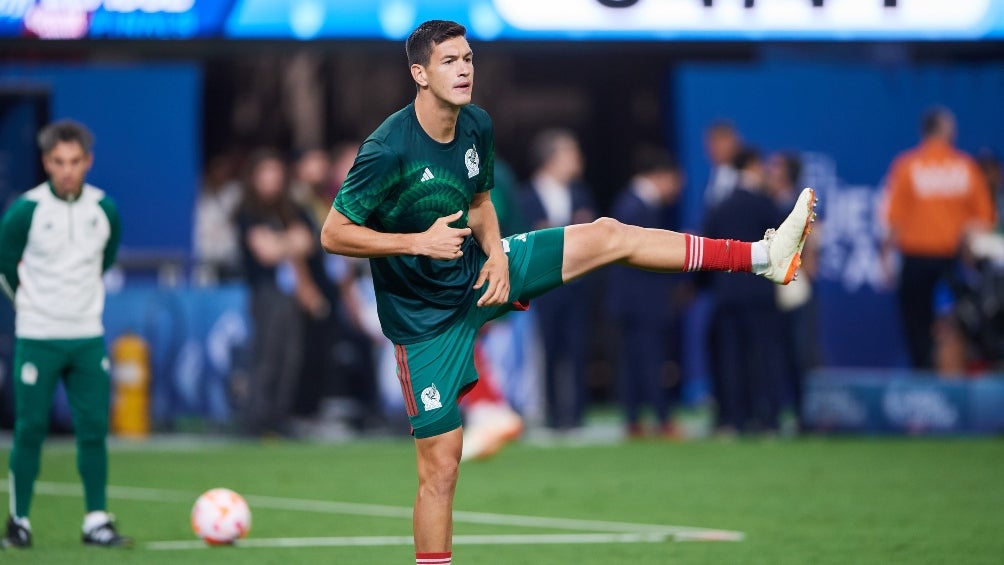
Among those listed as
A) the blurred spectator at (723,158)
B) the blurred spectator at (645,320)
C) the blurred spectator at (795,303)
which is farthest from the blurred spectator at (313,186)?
the blurred spectator at (795,303)

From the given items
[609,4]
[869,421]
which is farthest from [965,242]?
[609,4]

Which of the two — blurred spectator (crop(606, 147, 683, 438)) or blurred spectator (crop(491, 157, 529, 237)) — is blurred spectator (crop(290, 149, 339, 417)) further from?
blurred spectator (crop(606, 147, 683, 438))

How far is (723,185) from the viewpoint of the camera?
16594 mm

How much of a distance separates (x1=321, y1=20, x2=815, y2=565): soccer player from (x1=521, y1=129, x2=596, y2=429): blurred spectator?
29.1ft

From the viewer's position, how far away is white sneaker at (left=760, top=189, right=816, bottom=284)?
7473mm

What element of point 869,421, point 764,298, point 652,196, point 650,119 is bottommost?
point 869,421

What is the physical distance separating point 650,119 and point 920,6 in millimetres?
6817

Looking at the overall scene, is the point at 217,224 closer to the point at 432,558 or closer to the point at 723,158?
the point at 723,158

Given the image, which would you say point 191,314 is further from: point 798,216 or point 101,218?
point 798,216

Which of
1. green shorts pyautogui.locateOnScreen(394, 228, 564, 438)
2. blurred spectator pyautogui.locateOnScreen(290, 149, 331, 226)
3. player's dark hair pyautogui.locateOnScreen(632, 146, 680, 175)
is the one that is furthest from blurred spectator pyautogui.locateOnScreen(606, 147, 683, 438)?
green shorts pyautogui.locateOnScreen(394, 228, 564, 438)

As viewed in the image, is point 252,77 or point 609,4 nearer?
point 609,4

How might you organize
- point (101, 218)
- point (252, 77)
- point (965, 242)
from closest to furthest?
point (101, 218), point (965, 242), point (252, 77)

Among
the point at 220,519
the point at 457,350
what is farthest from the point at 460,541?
the point at 457,350

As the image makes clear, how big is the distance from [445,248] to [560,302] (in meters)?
9.65
